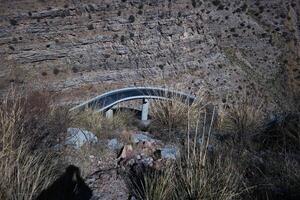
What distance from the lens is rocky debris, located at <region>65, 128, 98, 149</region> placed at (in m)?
5.73

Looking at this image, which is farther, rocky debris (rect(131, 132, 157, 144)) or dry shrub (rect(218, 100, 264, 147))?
dry shrub (rect(218, 100, 264, 147))

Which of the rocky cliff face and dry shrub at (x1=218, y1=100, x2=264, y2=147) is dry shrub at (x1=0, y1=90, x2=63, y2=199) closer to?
dry shrub at (x1=218, y1=100, x2=264, y2=147)

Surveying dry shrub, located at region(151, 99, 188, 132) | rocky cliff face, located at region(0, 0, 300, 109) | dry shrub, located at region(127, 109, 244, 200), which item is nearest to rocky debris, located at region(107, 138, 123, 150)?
dry shrub, located at region(151, 99, 188, 132)

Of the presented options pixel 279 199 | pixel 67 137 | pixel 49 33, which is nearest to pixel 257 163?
pixel 279 199

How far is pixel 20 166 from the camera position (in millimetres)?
4059

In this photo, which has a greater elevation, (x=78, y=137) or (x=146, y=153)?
(x=78, y=137)

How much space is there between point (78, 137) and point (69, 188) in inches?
51.7

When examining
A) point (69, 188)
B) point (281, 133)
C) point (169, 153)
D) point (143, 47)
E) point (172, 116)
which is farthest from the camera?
point (143, 47)

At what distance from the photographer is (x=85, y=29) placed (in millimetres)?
34125

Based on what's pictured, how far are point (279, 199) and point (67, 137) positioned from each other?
2748mm

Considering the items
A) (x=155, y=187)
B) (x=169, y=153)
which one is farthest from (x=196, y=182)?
(x=169, y=153)

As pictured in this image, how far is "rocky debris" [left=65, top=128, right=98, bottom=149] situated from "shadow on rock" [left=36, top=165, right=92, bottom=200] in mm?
695

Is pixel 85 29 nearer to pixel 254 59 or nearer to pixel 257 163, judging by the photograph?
pixel 254 59

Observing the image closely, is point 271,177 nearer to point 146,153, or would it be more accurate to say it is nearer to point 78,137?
point 146,153
